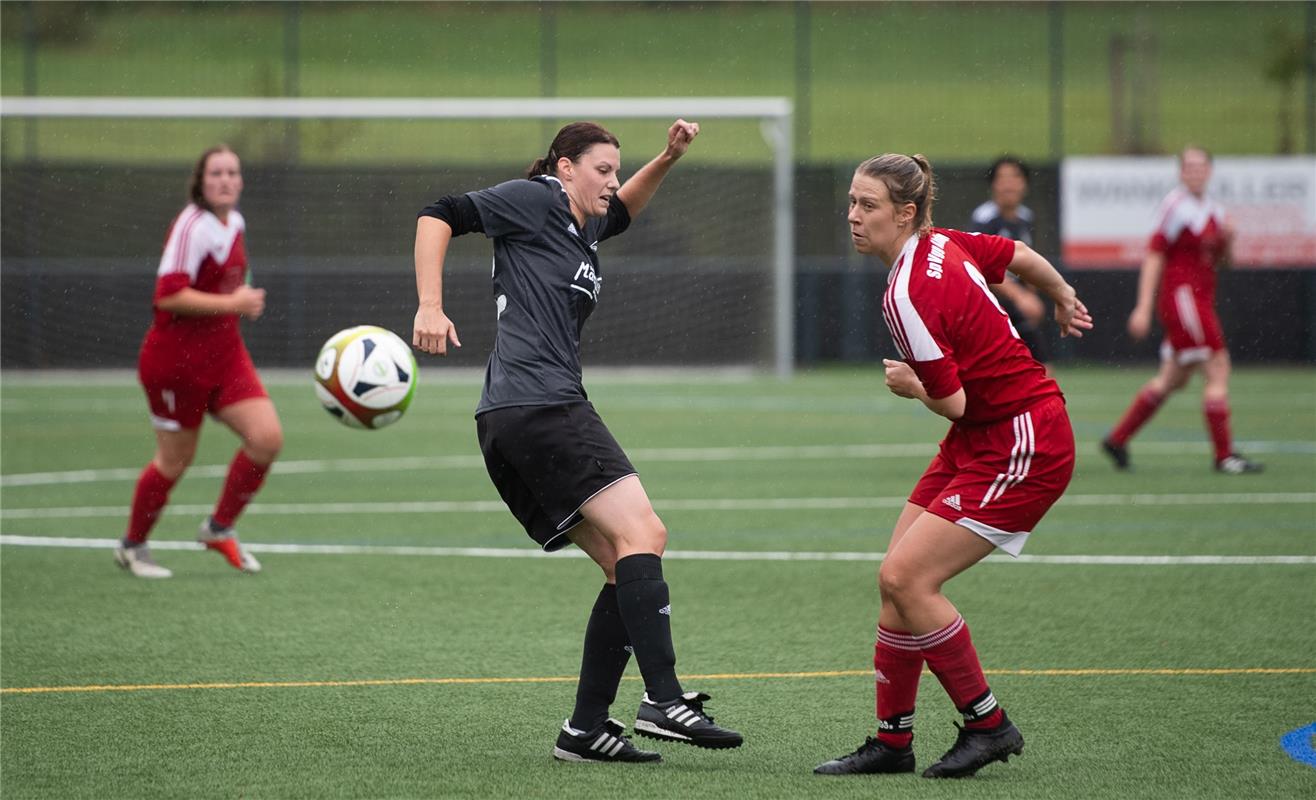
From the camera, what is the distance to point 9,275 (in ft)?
74.9

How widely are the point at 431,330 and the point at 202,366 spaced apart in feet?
13.0

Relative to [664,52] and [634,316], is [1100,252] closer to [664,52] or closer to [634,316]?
[634,316]

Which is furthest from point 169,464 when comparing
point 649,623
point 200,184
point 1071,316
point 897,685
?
point 1071,316

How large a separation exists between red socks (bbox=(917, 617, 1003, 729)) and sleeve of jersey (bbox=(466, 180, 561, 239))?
1689 mm

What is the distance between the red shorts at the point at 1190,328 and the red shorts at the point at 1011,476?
799 cm

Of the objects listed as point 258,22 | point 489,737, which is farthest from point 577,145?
point 258,22

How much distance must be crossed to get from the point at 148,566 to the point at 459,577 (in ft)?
5.18

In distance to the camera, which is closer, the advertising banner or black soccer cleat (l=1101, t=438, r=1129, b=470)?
black soccer cleat (l=1101, t=438, r=1129, b=470)

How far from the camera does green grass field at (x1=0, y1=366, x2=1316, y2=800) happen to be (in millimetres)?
4996

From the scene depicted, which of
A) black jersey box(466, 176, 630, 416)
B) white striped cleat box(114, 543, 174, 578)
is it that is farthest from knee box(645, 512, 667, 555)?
white striped cleat box(114, 543, 174, 578)

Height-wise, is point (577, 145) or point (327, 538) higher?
point (577, 145)

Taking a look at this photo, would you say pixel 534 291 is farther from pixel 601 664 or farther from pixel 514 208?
pixel 601 664

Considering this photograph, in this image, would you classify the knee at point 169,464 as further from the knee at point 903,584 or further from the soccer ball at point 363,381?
the knee at point 903,584

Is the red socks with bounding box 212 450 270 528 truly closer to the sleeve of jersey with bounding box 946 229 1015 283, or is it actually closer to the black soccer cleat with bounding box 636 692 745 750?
the black soccer cleat with bounding box 636 692 745 750
